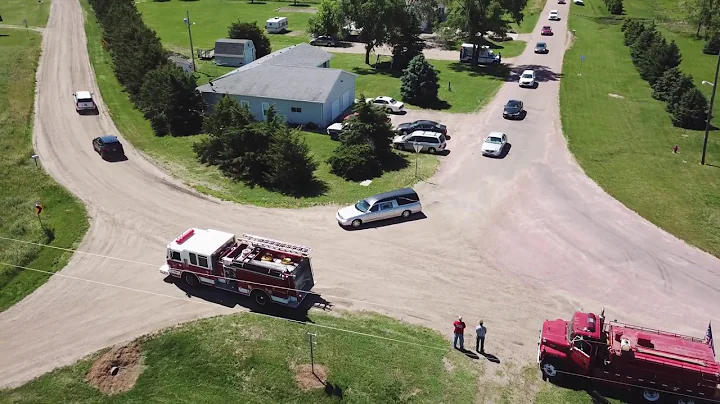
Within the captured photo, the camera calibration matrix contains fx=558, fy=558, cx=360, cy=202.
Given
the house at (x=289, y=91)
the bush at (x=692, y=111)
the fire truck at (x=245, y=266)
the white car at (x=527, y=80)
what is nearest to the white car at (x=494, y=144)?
the house at (x=289, y=91)

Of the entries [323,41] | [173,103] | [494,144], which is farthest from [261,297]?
[323,41]

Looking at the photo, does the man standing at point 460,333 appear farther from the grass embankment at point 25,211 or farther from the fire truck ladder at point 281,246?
the grass embankment at point 25,211

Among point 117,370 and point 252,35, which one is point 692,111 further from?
Answer: point 252,35

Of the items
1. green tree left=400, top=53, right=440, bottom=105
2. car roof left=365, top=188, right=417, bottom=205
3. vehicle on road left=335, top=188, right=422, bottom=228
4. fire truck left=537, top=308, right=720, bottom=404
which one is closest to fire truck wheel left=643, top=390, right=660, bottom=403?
fire truck left=537, top=308, right=720, bottom=404

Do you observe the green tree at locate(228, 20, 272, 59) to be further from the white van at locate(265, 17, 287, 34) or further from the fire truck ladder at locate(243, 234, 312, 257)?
the fire truck ladder at locate(243, 234, 312, 257)

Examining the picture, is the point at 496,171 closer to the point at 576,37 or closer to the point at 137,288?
the point at 137,288

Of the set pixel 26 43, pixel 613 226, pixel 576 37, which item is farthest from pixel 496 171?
pixel 26 43

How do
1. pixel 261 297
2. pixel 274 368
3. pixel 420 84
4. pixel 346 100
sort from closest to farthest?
pixel 274 368, pixel 261 297, pixel 346 100, pixel 420 84
